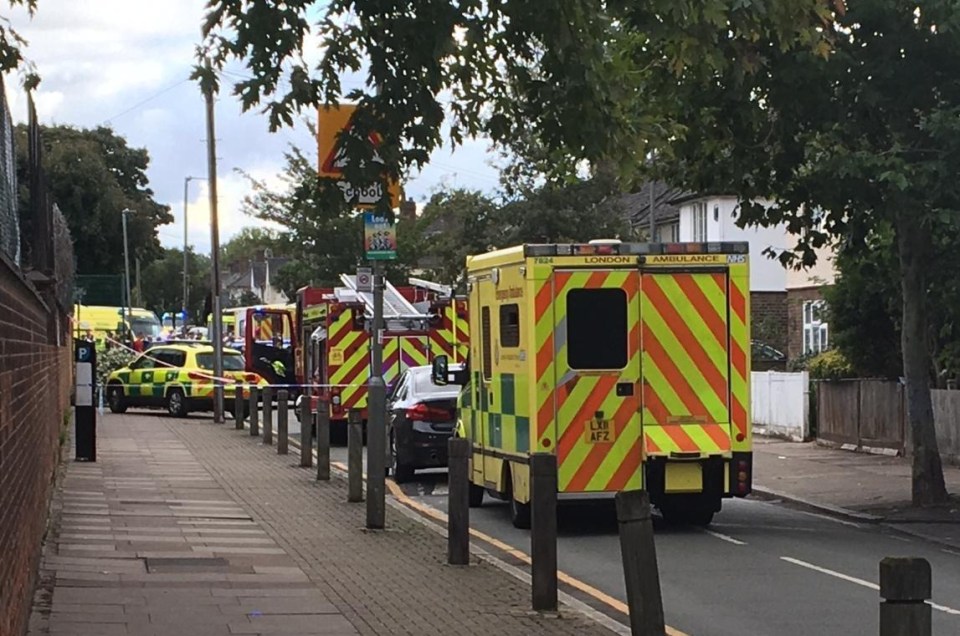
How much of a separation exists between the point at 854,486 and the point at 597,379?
6659mm

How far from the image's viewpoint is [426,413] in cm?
1969

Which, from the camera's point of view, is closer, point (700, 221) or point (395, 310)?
point (395, 310)

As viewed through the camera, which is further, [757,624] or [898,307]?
[898,307]

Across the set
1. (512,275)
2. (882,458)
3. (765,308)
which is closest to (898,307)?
(882,458)

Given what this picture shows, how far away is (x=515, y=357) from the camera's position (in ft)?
48.0

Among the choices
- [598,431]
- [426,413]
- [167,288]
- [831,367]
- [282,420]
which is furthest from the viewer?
[167,288]

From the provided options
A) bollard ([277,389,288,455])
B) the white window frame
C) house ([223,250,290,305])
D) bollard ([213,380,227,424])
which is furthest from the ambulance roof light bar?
house ([223,250,290,305])

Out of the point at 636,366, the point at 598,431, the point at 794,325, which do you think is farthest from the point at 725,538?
the point at 794,325

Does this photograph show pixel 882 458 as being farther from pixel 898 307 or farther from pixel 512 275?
pixel 512 275

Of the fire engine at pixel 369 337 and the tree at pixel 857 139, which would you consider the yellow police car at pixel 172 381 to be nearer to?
the fire engine at pixel 369 337

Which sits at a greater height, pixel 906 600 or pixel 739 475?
pixel 906 600

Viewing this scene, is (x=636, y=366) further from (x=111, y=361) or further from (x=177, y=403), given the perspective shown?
(x=111, y=361)

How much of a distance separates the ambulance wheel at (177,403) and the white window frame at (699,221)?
20965 mm

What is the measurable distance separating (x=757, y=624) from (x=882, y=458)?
14.4m
